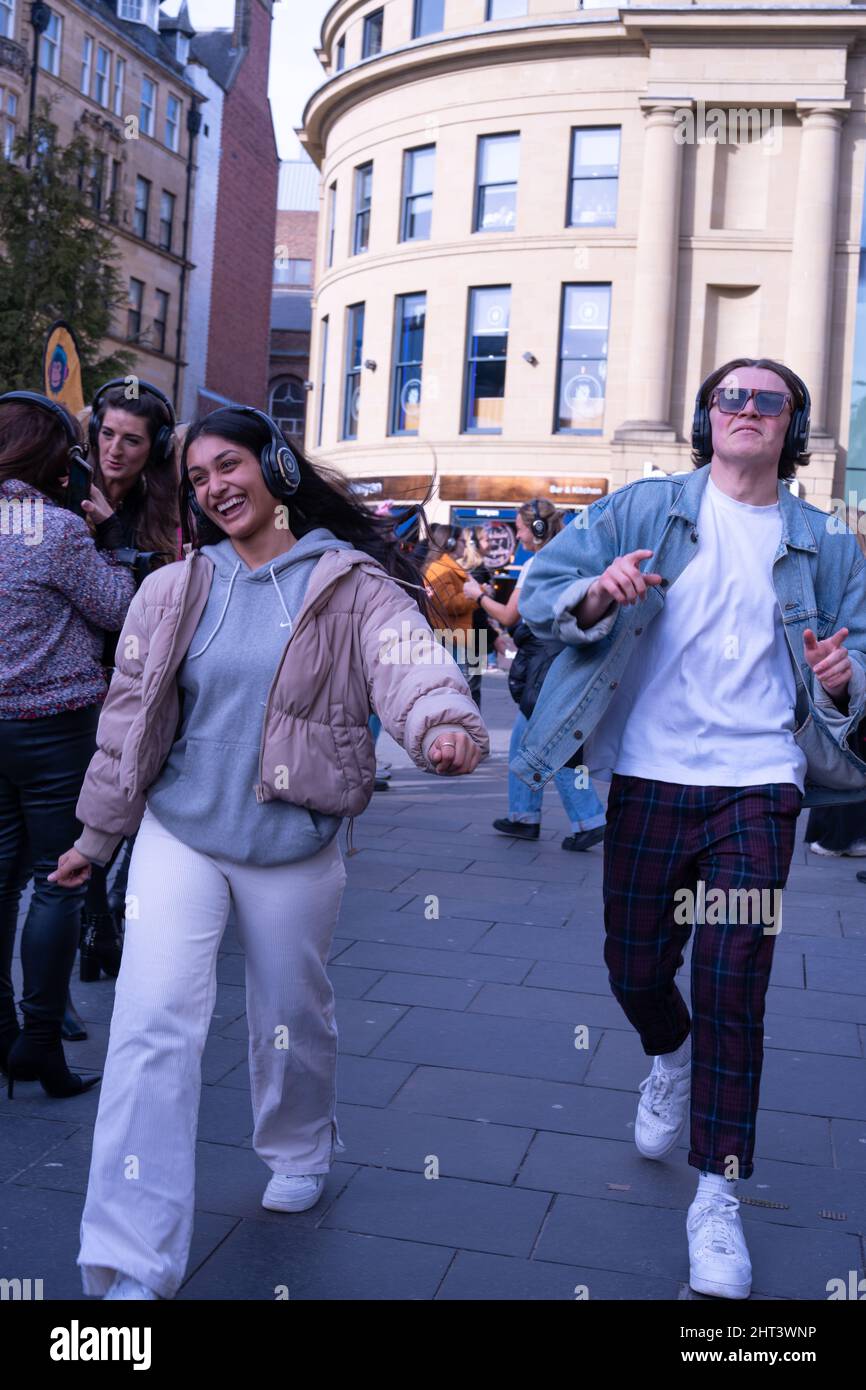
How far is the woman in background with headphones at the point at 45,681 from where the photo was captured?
13.4 ft

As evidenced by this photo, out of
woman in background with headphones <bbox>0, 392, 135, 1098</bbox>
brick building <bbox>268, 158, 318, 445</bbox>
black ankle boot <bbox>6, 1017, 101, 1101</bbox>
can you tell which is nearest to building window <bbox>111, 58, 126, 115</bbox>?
brick building <bbox>268, 158, 318, 445</bbox>

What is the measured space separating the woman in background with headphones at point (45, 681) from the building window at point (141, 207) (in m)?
39.2

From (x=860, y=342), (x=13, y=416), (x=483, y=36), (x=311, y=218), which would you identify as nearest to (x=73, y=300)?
(x=483, y=36)

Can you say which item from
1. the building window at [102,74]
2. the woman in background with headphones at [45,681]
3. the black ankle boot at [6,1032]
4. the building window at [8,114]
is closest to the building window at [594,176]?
the building window at [8,114]

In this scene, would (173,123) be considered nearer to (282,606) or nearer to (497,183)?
(497,183)

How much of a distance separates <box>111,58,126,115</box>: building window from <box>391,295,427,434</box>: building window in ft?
45.8

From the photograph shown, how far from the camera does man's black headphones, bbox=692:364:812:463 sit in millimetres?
3595

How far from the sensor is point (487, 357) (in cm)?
2931

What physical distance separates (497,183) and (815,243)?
6349 millimetres

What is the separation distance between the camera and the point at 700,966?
3396 millimetres

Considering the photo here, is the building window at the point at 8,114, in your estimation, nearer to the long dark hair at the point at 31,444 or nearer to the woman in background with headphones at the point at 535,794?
the woman in background with headphones at the point at 535,794

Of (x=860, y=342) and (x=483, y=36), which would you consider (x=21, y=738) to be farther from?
(x=483, y=36)

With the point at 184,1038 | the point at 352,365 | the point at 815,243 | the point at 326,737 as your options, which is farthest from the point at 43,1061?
the point at 352,365
